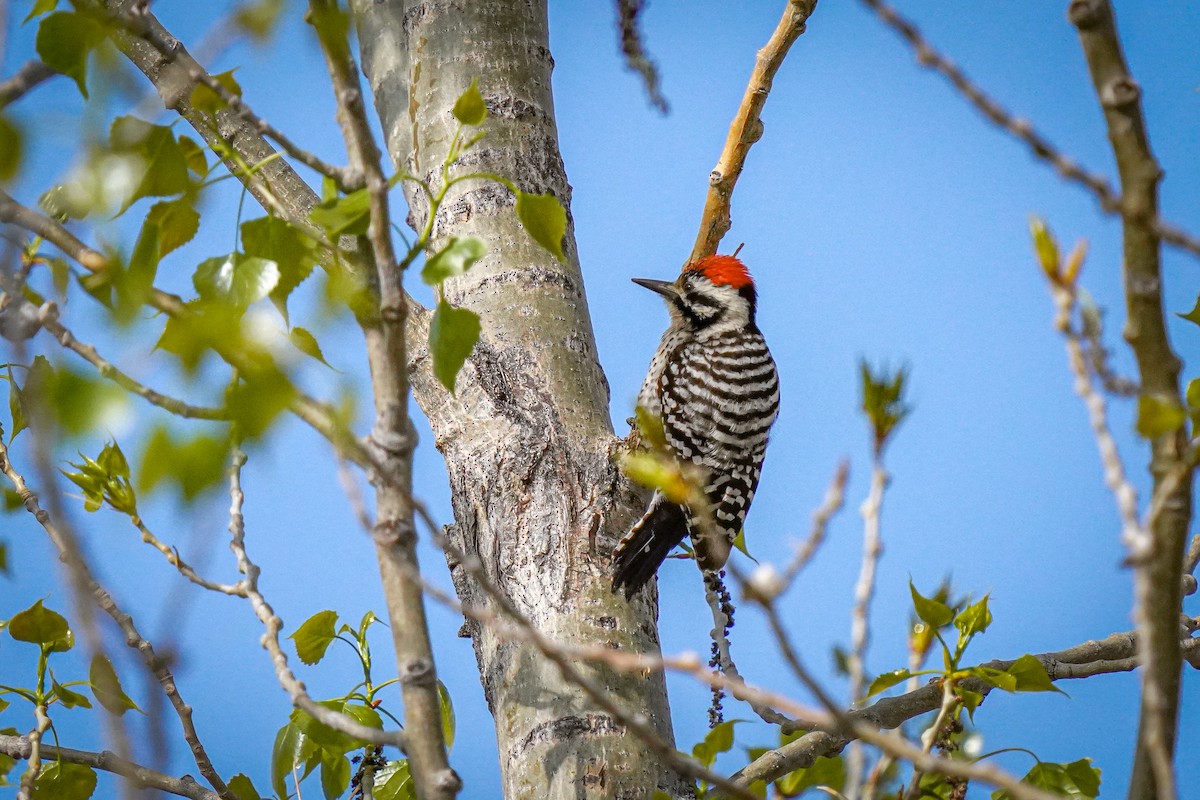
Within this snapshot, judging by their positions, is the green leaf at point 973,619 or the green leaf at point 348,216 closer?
the green leaf at point 348,216

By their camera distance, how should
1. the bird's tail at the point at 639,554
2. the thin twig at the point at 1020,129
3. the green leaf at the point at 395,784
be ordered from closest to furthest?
the thin twig at the point at 1020,129 < the green leaf at the point at 395,784 < the bird's tail at the point at 639,554

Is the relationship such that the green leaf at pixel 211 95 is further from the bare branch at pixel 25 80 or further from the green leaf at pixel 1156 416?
the green leaf at pixel 1156 416

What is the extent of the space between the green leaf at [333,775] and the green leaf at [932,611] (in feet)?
3.28

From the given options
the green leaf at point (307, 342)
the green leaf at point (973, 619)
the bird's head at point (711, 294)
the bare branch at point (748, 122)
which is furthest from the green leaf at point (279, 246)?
the bird's head at point (711, 294)

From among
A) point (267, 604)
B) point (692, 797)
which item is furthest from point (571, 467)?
point (267, 604)

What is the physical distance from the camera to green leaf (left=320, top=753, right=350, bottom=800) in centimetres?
184

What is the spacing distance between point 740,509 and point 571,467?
46.9 inches

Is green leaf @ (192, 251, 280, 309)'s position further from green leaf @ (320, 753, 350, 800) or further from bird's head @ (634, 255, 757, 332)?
bird's head @ (634, 255, 757, 332)

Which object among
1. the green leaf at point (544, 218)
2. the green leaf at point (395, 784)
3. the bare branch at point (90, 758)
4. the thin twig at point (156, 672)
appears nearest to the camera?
the green leaf at point (544, 218)

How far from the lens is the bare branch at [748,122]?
242 centimetres

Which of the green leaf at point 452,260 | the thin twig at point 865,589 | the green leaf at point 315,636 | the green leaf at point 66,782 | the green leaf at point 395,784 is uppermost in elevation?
the green leaf at point 315,636

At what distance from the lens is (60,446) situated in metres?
0.72

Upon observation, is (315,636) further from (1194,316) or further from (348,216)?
(1194,316)

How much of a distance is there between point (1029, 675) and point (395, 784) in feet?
3.41
